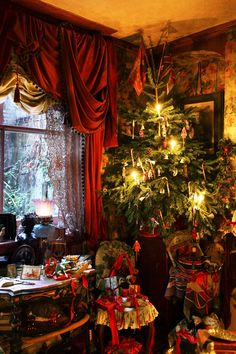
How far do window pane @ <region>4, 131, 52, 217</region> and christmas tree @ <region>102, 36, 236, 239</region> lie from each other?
0.64m

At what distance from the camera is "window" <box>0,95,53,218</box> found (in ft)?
10.6

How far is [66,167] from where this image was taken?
338 cm

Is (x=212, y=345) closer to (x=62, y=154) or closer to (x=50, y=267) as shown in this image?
(x=50, y=267)

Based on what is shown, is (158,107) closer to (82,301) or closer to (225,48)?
(225,48)

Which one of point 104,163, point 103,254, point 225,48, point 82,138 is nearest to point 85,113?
point 82,138

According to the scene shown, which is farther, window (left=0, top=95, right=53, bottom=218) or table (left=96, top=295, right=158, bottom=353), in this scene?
window (left=0, top=95, right=53, bottom=218)

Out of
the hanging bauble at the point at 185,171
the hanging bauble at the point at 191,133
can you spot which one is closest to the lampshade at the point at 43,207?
the hanging bauble at the point at 185,171

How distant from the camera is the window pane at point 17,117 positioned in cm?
321

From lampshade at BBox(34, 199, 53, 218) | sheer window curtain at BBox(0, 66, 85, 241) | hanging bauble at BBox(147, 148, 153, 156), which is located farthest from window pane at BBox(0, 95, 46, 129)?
hanging bauble at BBox(147, 148, 153, 156)

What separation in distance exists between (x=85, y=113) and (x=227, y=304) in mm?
2211

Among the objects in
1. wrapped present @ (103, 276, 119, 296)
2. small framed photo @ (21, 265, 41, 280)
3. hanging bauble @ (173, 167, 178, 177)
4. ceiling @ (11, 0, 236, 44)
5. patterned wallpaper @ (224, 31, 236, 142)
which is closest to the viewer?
small framed photo @ (21, 265, 41, 280)

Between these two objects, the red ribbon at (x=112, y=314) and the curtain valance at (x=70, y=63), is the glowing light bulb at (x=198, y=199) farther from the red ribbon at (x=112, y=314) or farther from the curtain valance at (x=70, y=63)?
the red ribbon at (x=112, y=314)

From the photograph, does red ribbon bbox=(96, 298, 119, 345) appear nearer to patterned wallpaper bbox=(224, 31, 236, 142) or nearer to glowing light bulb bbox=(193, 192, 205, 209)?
glowing light bulb bbox=(193, 192, 205, 209)

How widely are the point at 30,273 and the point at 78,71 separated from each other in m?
1.73
